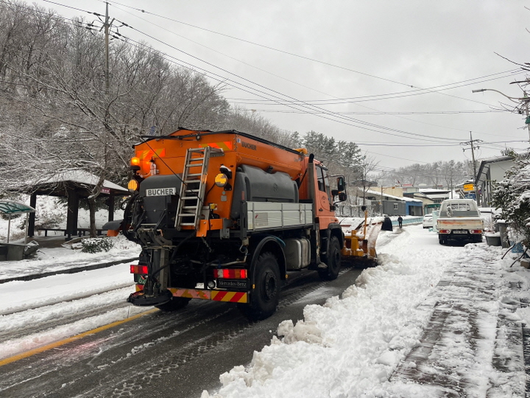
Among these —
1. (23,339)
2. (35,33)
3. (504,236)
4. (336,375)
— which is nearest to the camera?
(336,375)

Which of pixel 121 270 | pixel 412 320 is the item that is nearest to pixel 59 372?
pixel 412 320

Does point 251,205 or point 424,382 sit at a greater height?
point 251,205

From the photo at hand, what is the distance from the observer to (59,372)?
13.1 feet

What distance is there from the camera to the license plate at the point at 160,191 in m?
5.39

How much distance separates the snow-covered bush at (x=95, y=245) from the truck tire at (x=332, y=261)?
9.42m

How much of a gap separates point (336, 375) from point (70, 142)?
15.1 meters

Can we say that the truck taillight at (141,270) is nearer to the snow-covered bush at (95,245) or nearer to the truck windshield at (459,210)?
the snow-covered bush at (95,245)

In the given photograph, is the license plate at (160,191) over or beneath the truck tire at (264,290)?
over

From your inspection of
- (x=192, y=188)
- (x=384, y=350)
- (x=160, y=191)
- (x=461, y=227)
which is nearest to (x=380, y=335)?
(x=384, y=350)

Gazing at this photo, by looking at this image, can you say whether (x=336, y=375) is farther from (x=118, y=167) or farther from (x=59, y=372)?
(x=118, y=167)

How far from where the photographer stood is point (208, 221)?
16.9 ft

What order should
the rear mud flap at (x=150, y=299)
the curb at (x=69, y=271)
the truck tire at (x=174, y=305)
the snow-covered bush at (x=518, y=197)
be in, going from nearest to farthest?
the rear mud flap at (x=150, y=299)
the truck tire at (x=174, y=305)
the snow-covered bush at (x=518, y=197)
the curb at (x=69, y=271)

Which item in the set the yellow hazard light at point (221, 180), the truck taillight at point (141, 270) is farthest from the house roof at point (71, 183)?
the yellow hazard light at point (221, 180)

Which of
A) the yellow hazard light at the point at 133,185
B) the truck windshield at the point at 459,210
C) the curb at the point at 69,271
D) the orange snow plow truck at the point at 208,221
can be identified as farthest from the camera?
the truck windshield at the point at 459,210
